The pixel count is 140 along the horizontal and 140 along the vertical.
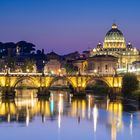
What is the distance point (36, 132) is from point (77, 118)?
7469mm

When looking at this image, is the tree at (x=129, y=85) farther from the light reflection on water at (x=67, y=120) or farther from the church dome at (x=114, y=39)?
the church dome at (x=114, y=39)

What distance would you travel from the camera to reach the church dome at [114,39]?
427 ft

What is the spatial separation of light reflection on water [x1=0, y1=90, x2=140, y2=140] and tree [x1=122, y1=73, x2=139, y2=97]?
4.83 m

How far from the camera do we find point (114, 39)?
130 meters

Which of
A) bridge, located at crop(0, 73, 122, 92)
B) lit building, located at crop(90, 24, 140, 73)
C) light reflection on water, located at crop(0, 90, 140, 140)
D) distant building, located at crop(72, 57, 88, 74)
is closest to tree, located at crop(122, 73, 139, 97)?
bridge, located at crop(0, 73, 122, 92)

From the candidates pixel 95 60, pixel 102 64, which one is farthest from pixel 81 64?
pixel 102 64

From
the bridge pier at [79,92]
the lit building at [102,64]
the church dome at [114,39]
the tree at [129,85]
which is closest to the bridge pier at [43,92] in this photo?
the bridge pier at [79,92]

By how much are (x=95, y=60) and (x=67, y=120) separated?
66208 mm

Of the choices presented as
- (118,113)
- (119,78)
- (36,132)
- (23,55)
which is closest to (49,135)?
(36,132)

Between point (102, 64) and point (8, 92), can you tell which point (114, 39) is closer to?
point (102, 64)

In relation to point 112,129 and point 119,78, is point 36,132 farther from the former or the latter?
point 119,78

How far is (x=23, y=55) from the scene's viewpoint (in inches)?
4464

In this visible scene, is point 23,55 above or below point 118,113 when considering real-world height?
above

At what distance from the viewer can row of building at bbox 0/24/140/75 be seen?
10222 cm
